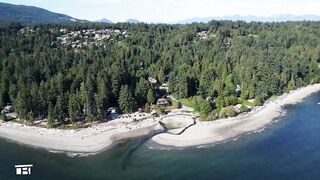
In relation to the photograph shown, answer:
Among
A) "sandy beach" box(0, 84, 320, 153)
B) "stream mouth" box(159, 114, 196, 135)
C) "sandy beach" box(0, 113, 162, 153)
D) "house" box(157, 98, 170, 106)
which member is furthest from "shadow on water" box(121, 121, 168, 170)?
"house" box(157, 98, 170, 106)

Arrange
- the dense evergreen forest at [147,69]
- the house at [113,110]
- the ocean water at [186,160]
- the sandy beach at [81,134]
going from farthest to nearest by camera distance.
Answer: the house at [113,110] → the dense evergreen forest at [147,69] → the sandy beach at [81,134] → the ocean water at [186,160]

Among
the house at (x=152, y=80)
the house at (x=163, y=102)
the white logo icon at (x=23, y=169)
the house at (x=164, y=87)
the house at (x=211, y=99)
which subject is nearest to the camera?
the white logo icon at (x=23, y=169)

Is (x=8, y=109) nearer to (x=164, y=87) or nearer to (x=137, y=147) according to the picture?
(x=137, y=147)

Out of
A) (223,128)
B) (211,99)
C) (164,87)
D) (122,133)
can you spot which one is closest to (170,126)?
(122,133)

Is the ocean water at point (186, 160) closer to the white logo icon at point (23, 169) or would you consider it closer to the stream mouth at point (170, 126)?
the stream mouth at point (170, 126)

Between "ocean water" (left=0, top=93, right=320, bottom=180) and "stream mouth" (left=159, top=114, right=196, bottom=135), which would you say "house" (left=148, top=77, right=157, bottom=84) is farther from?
"ocean water" (left=0, top=93, right=320, bottom=180)

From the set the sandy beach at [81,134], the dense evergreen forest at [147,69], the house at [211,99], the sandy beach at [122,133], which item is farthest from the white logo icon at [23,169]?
the house at [211,99]
